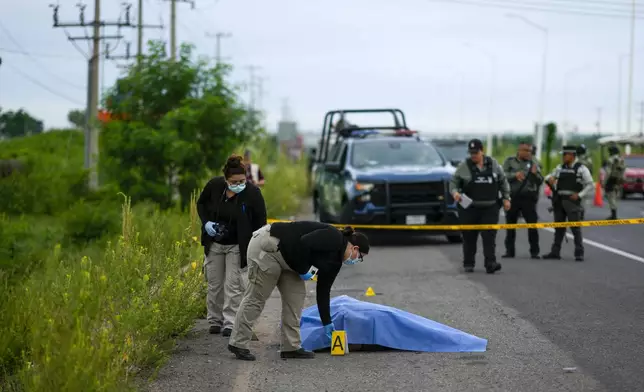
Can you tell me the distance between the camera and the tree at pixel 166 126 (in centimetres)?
2309

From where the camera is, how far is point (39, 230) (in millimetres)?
18156

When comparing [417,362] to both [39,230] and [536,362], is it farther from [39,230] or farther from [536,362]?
[39,230]

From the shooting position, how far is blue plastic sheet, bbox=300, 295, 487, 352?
398 inches

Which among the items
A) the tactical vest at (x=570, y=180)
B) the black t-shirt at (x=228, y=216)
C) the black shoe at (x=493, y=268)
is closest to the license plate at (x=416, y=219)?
the tactical vest at (x=570, y=180)

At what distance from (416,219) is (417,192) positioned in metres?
0.48

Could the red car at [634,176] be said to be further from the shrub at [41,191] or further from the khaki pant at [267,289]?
the khaki pant at [267,289]

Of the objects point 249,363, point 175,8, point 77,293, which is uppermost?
point 175,8

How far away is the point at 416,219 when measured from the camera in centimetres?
2067

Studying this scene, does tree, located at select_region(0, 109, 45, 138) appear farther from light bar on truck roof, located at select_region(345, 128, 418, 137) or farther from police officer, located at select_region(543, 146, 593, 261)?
police officer, located at select_region(543, 146, 593, 261)

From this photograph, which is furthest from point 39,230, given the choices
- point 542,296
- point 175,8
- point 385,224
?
point 175,8

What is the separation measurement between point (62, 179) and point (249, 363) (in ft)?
51.5

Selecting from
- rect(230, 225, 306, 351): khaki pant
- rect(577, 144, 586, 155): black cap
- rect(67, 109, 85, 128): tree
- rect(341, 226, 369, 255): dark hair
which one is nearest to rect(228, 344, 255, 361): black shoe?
rect(230, 225, 306, 351): khaki pant

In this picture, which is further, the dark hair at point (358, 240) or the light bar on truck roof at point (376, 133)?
the light bar on truck roof at point (376, 133)

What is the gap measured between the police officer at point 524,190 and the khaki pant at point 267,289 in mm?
9532
